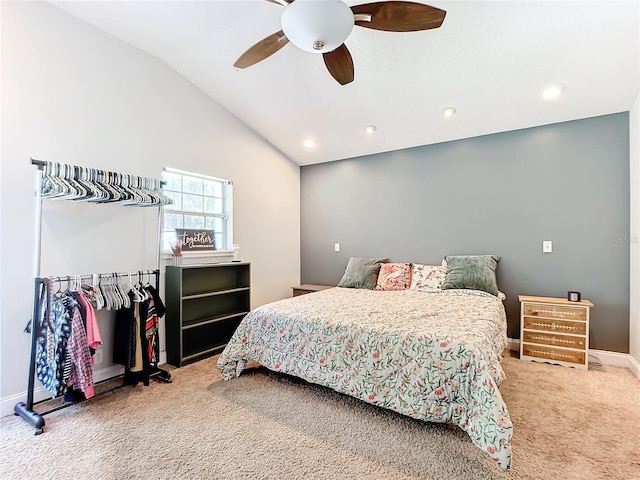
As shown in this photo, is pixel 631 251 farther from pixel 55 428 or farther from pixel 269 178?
pixel 55 428

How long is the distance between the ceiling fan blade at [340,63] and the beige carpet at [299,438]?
92.2 inches

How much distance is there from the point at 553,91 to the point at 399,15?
6.33 ft

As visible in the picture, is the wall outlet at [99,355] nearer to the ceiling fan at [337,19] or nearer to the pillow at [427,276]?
the ceiling fan at [337,19]

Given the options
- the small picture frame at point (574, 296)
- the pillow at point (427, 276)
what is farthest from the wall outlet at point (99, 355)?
the small picture frame at point (574, 296)

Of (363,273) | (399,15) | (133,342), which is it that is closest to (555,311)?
(363,273)

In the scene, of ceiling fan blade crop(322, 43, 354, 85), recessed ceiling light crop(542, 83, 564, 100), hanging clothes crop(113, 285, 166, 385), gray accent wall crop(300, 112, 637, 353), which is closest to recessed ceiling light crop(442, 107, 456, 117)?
gray accent wall crop(300, 112, 637, 353)

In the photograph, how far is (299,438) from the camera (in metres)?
1.91

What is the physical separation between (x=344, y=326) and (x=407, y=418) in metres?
0.70

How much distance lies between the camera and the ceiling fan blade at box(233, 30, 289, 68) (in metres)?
2.01

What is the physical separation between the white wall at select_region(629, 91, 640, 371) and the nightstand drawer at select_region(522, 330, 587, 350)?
390mm

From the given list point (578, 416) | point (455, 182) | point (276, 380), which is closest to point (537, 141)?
point (455, 182)

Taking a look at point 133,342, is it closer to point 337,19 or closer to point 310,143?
point 337,19

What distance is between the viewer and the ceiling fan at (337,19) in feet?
5.32

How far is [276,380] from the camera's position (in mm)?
2730
